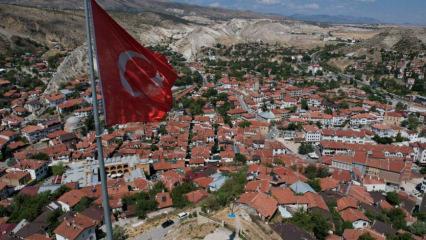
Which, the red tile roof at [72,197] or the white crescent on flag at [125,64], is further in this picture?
the red tile roof at [72,197]

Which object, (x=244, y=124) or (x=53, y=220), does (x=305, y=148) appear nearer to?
(x=244, y=124)

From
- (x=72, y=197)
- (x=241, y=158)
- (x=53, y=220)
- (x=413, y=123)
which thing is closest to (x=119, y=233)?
(x=53, y=220)

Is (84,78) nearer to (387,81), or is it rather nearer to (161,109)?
(387,81)

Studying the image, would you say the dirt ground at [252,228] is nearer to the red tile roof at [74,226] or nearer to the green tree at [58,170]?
the red tile roof at [74,226]

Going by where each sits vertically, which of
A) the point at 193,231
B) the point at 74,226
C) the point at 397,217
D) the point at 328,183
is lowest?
the point at 397,217

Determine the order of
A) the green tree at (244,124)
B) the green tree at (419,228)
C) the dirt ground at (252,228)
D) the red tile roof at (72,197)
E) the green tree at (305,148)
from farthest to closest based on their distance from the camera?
the green tree at (244,124) < the green tree at (305,148) < the red tile roof at (72,197) < the green tree at (419,228) < the dirt ground at (252,228)

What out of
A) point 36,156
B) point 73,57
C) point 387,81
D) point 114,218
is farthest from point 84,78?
point 387,81

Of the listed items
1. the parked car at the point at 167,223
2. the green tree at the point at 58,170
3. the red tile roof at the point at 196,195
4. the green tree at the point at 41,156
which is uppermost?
the parked car at the point at 167,223

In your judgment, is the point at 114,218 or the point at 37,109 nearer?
the point at 114,218

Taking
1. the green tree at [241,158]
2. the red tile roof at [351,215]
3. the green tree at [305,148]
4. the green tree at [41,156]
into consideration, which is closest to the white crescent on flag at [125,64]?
the red tile roof at [351,215]
